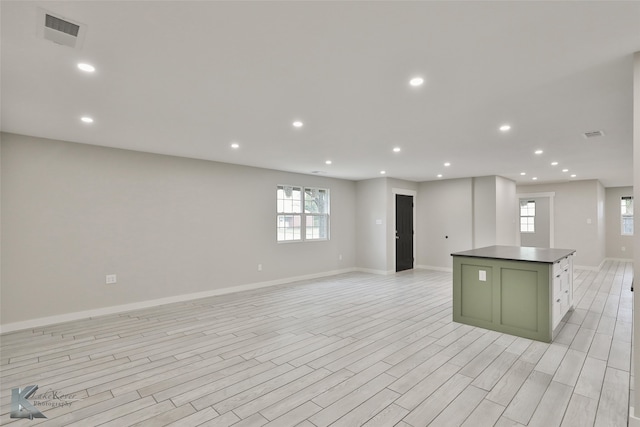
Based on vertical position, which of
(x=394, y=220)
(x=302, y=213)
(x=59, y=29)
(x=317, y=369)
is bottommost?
(x=317, y=369)

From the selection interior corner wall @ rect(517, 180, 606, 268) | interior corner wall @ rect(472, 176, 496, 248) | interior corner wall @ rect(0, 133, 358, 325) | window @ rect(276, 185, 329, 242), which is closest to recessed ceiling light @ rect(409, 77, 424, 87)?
interior corner wall @ rect(0, 133, 358, 325)

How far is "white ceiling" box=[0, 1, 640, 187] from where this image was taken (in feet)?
5.60

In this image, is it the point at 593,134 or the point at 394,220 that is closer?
the point at 593,134

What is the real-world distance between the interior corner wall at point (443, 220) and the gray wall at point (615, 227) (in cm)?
580

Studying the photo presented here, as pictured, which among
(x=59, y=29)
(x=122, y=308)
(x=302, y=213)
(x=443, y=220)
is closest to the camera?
(x=59, y=29)

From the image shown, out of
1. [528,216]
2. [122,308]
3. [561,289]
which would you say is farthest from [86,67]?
[528,216]

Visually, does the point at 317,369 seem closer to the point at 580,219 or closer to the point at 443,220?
the point at 443,220

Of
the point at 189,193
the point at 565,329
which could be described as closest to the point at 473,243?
the point at 565,329

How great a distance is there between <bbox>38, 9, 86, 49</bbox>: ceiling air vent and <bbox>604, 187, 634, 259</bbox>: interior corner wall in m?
13.3

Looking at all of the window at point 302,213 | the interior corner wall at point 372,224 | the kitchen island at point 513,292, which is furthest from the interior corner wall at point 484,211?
the window at point 302,213

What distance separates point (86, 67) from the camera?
2277 mm

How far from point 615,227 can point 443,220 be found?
6.15 metres

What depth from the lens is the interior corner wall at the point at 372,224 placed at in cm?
780

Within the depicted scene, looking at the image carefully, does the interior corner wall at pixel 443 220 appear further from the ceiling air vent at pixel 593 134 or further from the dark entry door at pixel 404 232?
the ceiling air vent at pixel 593 134
